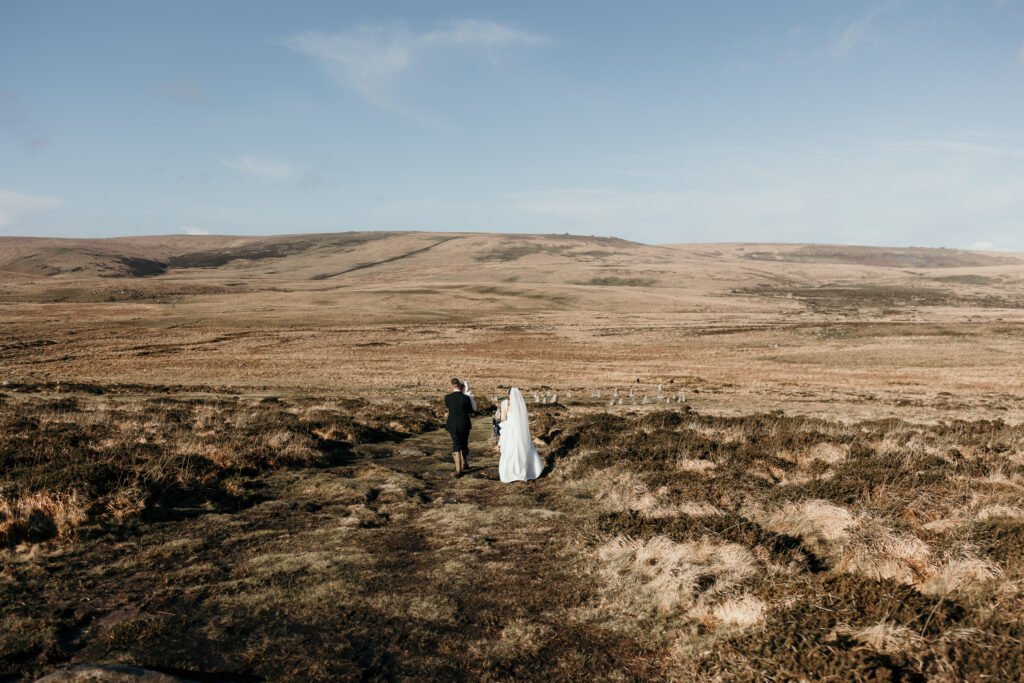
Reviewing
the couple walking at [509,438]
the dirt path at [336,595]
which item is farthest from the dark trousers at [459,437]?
the dirt path at [336,595]

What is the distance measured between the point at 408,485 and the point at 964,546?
9.97 metres

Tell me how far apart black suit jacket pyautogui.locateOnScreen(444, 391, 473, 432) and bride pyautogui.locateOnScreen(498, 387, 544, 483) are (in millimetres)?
975

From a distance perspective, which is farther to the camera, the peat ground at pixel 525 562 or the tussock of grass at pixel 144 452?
the tussock of grass at pixel 144 452

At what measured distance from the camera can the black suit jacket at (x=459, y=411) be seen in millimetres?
15227

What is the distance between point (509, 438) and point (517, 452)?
1.21 feet

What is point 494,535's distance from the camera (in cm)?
1068

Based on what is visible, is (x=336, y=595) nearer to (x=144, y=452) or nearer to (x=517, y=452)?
(x=517, y=452)

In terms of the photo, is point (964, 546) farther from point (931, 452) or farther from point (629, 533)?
point (931, 452)

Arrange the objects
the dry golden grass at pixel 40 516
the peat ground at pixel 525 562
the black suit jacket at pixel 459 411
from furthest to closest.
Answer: the black suit jacket at pixel 459 411
the dry golden grass at pixel 40 516
the peat ground at pixel 525 562

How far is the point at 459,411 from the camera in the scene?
15.5m

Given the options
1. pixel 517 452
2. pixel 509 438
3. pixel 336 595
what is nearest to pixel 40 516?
pixel 336 595

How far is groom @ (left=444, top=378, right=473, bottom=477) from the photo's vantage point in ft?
50.0

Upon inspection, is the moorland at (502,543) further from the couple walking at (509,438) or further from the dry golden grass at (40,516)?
the couple walking at (509,438)

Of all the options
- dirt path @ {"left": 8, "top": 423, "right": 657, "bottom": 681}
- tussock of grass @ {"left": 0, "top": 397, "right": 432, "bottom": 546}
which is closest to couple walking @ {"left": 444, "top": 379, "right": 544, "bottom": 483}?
dirt path @ {"left": 8, "top": 423, "right": 657, "bottom": 681}
